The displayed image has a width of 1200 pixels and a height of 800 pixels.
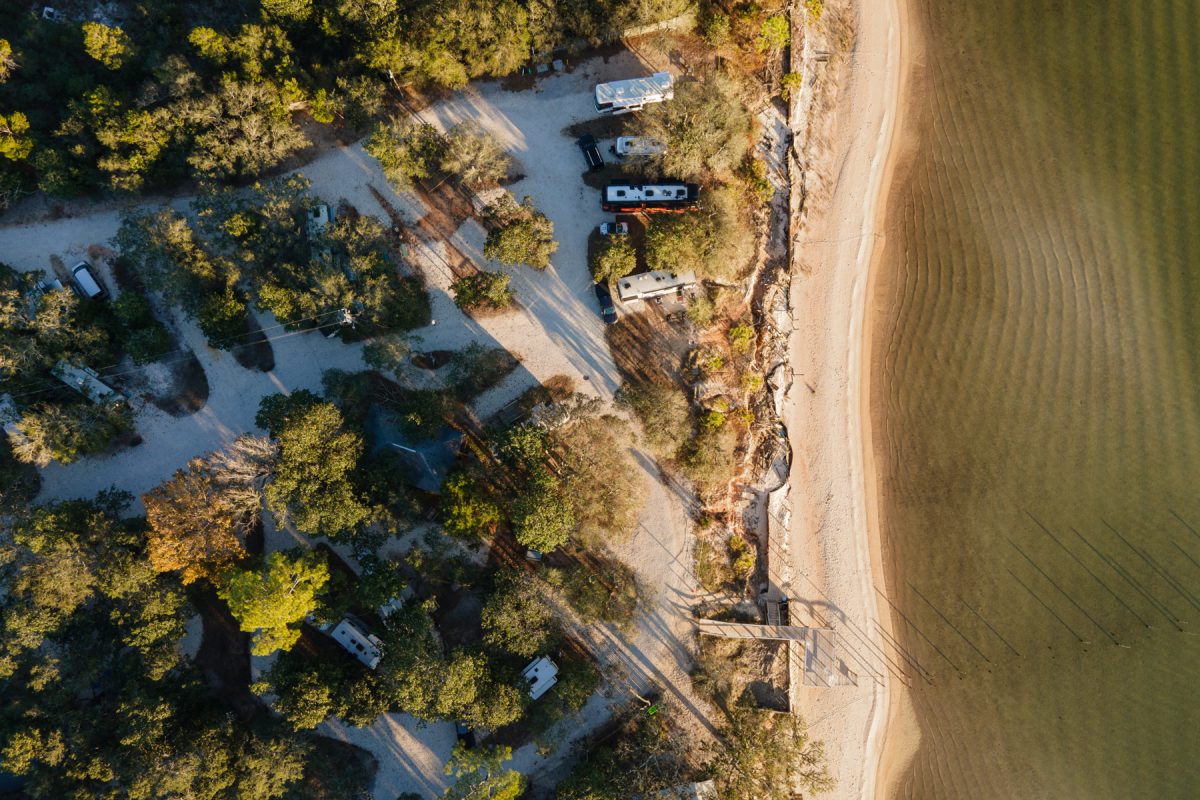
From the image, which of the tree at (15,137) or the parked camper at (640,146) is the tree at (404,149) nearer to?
the parked camper at (640,146)

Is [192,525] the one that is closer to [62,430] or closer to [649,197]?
[62,430]

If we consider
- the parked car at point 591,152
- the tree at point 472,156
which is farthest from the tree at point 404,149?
the parked car at point 591,152

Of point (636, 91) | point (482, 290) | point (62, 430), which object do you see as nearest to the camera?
point (62, 430)

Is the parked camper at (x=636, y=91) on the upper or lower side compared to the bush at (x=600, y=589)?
upper

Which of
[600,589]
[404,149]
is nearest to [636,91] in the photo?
[404,149]

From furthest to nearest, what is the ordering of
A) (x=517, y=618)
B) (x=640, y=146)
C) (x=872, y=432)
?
(x=872, y=432) < (x=640, y=146) < (x=517, y=618)

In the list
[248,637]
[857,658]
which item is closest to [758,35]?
[857,658]
